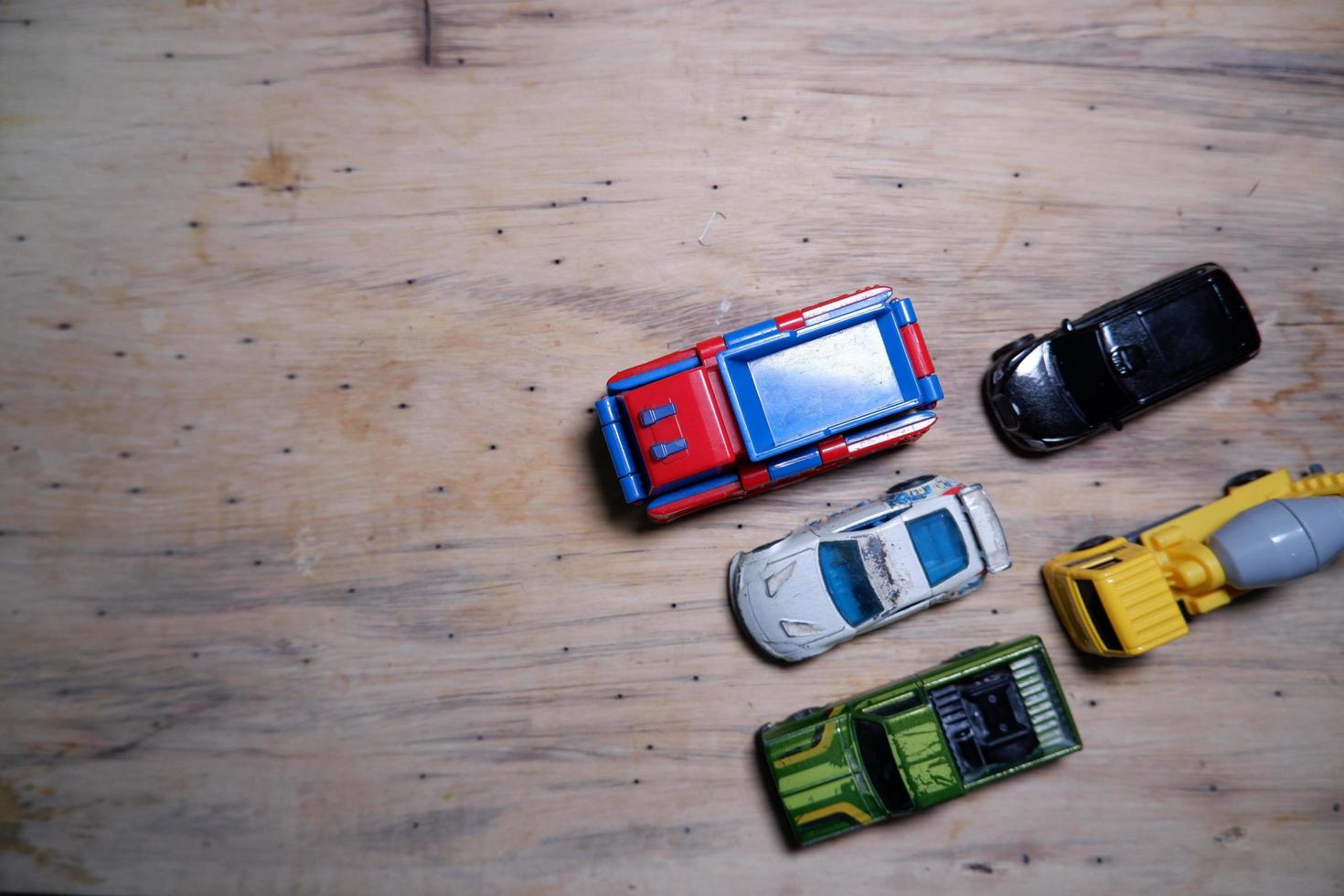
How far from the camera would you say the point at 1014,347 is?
11.1 feet

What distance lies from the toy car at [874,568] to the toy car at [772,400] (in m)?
0.32

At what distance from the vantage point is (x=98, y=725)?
10.8 ft

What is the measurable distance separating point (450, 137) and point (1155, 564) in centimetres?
353

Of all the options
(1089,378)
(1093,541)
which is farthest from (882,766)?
(1089,378)

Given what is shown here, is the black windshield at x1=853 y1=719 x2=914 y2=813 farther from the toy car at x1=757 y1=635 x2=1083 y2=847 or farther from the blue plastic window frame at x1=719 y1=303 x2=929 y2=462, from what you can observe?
the blue plastic window frame at x1=719 y1=303 x2=929 y2=462

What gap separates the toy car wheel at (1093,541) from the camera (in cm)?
338

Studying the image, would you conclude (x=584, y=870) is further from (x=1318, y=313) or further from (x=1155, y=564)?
(x=1318, y=313)

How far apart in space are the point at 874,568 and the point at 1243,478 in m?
1.83

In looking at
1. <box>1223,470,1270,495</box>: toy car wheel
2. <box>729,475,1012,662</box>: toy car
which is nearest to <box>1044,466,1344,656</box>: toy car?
<box>1223,470,1270,495</box>: toy car wheel

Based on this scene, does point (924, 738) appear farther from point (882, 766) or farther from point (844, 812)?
point (844, 812)

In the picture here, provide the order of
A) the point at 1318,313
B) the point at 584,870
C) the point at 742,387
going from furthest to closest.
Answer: the point at 1318,313
the point at 584,870
the point at 742,387

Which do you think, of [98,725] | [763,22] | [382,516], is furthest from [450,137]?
[98,725]

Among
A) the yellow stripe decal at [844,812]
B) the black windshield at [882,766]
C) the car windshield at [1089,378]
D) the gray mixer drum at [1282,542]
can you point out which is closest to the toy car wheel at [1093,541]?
the gray mixer drum at [1282,542]

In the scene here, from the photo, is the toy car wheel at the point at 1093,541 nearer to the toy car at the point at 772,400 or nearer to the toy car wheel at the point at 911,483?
the toy car wheel at the point at 911,483
